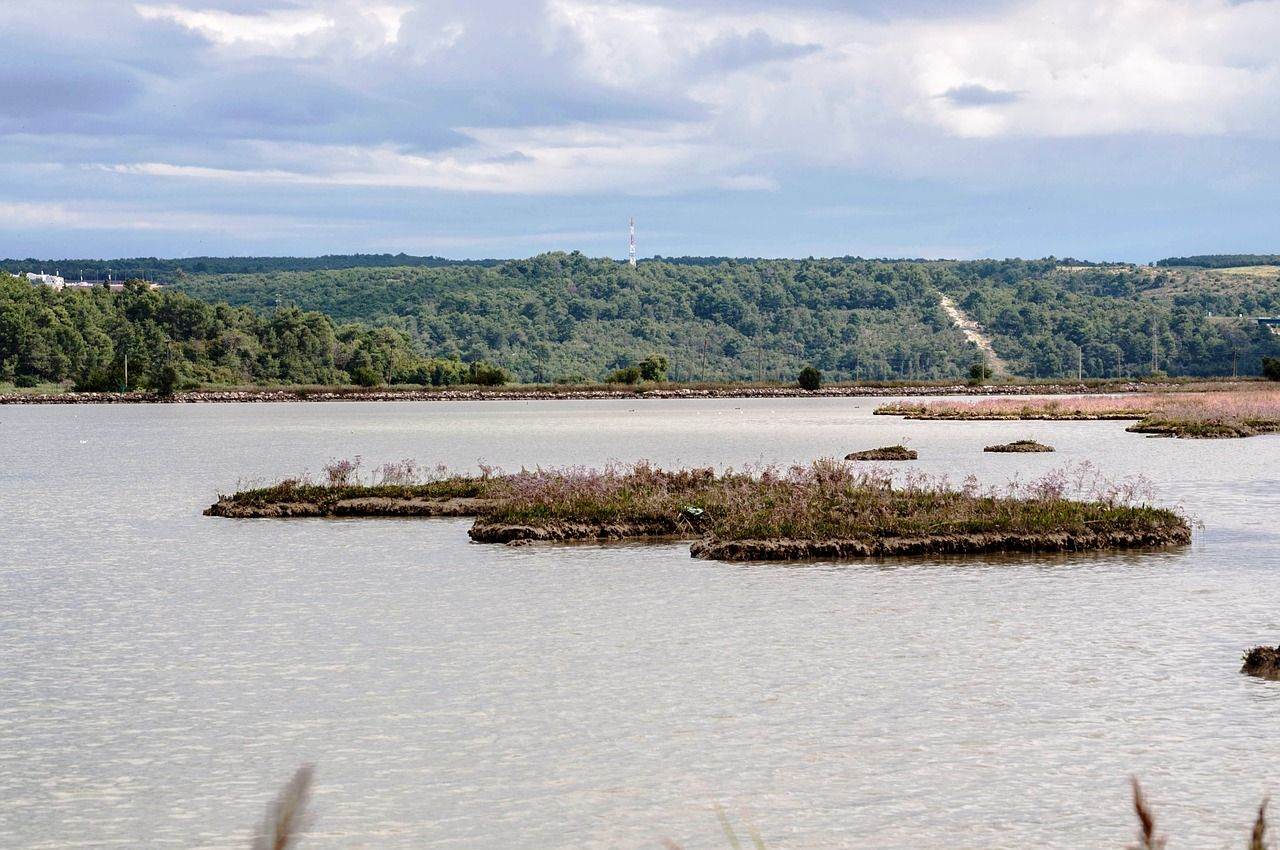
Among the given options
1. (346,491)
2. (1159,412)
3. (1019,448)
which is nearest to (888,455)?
(1019,448)

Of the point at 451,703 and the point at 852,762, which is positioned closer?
the point at 852,762

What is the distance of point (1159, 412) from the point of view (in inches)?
3954

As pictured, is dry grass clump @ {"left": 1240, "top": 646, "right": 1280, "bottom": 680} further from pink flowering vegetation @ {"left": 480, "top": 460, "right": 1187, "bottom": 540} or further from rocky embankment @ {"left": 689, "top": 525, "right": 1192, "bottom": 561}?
pink flowering vegetation @ {"left": 480, "top": 460, "right": 1187, "bottom": 540}

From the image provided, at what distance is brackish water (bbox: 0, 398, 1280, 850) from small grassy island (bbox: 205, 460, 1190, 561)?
1.18 meters

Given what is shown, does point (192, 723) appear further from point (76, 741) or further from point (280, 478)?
point (280, 478)

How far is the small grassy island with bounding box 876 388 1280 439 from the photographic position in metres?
86.2

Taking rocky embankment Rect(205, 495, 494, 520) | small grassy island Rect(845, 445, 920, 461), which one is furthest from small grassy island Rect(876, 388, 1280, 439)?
rocky embankment Rect(205, 495, 494, 520)

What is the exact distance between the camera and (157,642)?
74.3ft

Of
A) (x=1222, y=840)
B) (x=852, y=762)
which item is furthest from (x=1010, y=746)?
(x=1222, y=840)

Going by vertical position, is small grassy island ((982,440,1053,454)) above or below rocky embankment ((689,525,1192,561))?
below

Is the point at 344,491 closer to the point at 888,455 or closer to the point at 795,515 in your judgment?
the point at 795,515

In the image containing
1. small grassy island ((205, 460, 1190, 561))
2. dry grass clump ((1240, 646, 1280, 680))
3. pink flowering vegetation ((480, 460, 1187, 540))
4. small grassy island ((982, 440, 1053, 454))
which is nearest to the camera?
dry grass clump ((1240, 646, 1280, 680))

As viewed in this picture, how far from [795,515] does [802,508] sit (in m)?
0.42

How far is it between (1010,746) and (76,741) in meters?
10.1
